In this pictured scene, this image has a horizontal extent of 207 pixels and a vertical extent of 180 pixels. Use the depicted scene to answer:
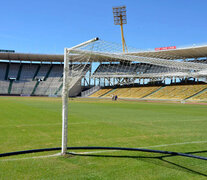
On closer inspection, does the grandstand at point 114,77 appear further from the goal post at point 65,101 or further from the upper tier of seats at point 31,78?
the goal post at point 65,101

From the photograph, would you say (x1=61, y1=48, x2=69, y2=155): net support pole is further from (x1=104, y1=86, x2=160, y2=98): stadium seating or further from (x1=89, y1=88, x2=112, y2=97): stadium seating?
(x1=89, y1=88, x2=112, y2=97): stadium seating

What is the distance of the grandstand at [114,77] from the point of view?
5512cm

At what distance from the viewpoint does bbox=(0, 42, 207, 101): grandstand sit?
181 feet

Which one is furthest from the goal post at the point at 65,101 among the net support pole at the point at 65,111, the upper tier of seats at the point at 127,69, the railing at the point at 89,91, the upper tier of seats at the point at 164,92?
the railing at the point at 89,91

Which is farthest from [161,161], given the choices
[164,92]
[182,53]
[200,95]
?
[182,53]

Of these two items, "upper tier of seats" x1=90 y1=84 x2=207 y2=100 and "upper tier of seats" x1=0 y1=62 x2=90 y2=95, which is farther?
"upper tier of seats" x1=0 y1=62 x2=90 y2=95

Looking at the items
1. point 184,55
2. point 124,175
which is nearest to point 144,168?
point 124,175

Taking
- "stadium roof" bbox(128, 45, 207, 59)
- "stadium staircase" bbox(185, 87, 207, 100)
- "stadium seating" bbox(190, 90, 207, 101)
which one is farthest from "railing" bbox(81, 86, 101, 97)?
"stadium seating" bbox(190, 90, 207, 101)

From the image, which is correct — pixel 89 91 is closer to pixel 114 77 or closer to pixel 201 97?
pixel 114 77

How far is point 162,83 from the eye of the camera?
65000 mm

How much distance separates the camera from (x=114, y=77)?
73.4m

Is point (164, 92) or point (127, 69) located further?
point (127, 69)

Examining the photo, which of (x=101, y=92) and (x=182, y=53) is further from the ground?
(x=182, y=53)

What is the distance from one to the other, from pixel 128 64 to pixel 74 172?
229 feet
